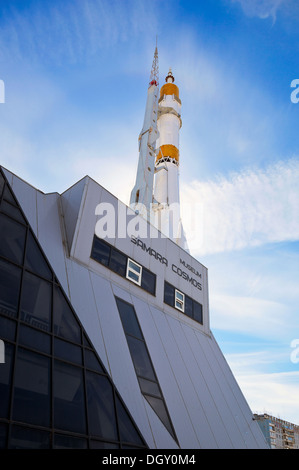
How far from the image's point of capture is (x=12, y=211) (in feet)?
36.7

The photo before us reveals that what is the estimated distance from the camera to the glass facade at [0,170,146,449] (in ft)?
24.2

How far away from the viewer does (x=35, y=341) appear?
8719 millimetres

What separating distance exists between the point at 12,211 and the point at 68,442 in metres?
7.01

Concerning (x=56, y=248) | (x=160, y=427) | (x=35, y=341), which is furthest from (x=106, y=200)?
(x=160, y=427)

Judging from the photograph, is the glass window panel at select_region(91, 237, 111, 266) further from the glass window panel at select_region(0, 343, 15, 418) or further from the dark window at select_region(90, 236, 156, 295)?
the glass window panel at select_region(0, 343, 15, 418)

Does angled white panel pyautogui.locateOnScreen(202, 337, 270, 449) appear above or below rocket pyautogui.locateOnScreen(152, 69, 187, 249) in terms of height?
below

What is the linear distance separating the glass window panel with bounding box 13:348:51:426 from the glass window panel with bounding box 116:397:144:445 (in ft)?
8.50

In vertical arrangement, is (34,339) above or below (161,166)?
below

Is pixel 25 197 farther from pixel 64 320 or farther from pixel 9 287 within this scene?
pixel 64 320

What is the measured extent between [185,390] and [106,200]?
28.5 feet

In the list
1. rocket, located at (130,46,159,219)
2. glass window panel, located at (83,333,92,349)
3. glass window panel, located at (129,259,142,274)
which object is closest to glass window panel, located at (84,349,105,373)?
glass window panel, located at (83,333,92,349)

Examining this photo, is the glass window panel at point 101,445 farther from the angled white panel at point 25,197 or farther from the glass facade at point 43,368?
the angled white panel at point 25,197

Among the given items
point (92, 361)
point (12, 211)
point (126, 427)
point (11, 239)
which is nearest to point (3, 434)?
point (92, 361)
